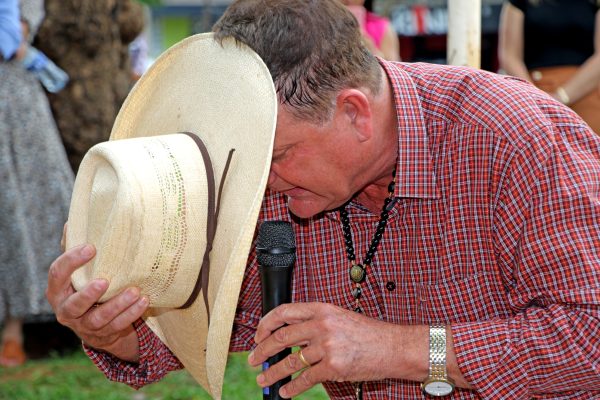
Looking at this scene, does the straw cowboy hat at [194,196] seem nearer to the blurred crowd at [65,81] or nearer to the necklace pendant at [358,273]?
the necklace pendant at [358,273]

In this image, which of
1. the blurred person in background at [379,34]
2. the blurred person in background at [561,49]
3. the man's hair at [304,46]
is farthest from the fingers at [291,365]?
the blurred person in background at [379,34]

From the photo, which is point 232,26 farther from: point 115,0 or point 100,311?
point 115,0

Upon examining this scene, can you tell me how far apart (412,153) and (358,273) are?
13.6 inches

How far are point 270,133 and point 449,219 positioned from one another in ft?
1.76

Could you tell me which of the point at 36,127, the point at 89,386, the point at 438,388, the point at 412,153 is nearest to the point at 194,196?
the point at 412,153

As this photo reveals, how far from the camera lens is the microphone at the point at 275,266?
2000 mm

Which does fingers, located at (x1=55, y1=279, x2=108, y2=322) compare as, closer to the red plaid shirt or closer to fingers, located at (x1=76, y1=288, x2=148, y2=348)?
fingers, located at (x1=76, y1=288, x2=148, y2=348)

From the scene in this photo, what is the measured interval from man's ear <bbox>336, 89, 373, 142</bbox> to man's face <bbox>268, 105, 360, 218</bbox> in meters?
0.02

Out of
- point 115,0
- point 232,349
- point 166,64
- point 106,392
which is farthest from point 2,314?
point 166,64

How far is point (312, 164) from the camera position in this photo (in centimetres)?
221

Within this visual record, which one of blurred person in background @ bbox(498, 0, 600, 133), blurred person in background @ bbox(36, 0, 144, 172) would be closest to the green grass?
blurred person in background @ bbox(36, 0, 144, 172)

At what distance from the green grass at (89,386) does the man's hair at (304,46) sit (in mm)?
2644

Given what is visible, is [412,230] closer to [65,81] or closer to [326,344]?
[326,344]

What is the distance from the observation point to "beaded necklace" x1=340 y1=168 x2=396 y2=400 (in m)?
2.38
